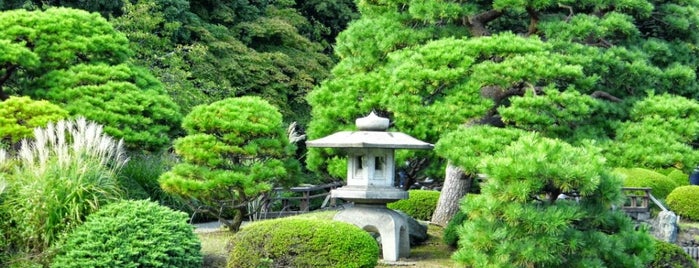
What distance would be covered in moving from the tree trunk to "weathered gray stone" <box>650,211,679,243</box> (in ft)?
8.19

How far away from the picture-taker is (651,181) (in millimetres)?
12836

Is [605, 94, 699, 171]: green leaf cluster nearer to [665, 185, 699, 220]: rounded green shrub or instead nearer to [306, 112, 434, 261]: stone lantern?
[306, 112, 434, 261]: stone lantern

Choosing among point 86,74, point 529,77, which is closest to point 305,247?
point 529,77

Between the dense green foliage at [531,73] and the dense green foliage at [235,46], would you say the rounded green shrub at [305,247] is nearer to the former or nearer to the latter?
the dense green foliage at [531,73]

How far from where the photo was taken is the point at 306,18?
22.2m

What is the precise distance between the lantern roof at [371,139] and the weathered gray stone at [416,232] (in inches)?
41.7

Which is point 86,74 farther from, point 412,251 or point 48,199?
point 412,251

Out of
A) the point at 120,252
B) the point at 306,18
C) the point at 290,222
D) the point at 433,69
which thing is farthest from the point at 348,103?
the point at 306,18

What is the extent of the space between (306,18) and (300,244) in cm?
1524

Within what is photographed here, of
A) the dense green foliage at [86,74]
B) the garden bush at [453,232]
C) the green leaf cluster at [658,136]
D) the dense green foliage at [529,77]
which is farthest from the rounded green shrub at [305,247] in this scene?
the dense green foliage at [86,74]

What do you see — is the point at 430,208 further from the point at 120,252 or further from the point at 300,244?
the point at 120,252

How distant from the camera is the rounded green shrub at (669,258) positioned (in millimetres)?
9031

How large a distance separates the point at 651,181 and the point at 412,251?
516 cm

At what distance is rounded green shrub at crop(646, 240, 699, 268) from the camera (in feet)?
29.6
